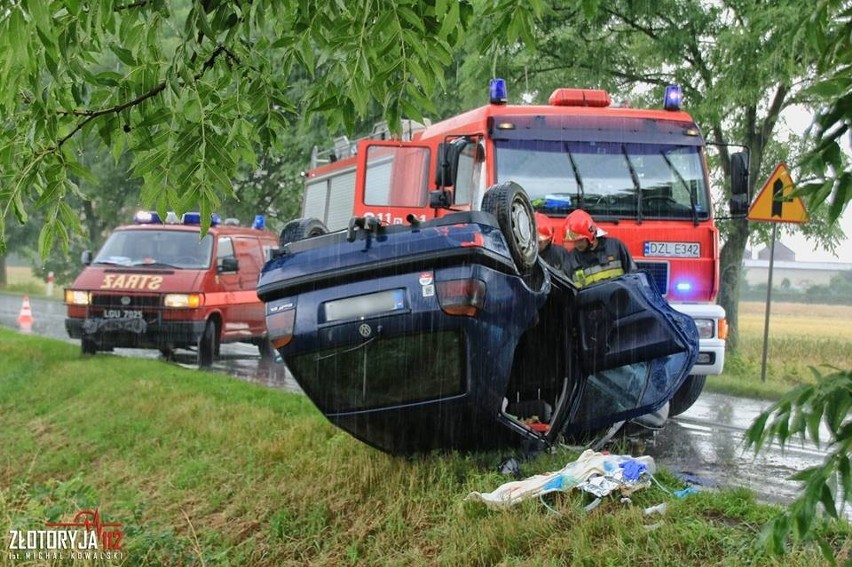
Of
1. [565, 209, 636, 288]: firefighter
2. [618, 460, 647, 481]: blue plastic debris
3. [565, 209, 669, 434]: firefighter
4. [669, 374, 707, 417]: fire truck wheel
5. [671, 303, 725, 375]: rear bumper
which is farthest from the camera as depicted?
[669, 374, 707, 417]: fire truck wheel

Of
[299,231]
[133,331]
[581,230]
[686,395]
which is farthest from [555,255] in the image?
[133,331]

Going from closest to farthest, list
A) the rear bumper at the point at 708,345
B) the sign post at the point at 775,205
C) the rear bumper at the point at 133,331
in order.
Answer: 1. the sign post at the point at 775,205
2. the rear bumper at the point at 708,345
3. the rear bumper at the point at 133,331

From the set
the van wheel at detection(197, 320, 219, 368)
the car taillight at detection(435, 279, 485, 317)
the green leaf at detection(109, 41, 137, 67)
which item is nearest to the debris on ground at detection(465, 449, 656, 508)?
the car taillight at detection(435, 279, 485, 317)

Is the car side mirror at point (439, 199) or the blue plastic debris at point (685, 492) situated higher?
the car side mirror at point (439, 199)

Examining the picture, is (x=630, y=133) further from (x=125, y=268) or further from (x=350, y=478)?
(x=125, y=268)

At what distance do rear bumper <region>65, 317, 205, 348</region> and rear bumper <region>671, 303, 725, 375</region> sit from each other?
6.93 m

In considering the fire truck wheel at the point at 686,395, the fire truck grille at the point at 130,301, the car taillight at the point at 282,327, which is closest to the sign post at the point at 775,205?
the fire truck wheel at the point at 686,395

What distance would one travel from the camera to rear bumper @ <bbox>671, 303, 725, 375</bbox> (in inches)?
327

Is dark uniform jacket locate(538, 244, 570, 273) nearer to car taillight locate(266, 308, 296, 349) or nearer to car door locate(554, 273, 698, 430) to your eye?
car door locate(554, 273, 698, 430)

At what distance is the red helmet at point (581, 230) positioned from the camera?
7.32 m

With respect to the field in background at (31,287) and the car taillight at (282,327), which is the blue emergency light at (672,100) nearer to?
the car taillight at (282,327)

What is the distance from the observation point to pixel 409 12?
304 centimetres

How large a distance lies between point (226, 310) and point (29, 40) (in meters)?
11.3

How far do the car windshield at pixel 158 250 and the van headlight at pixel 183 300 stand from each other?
2.24 ft
